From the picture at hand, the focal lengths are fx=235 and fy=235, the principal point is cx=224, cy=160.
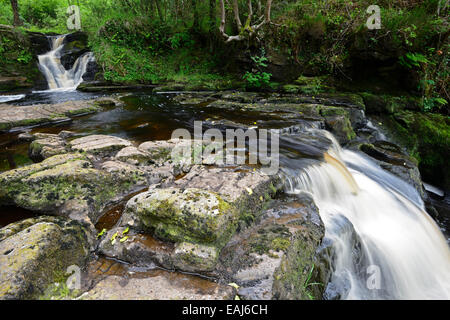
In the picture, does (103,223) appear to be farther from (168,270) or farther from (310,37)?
(310,37)

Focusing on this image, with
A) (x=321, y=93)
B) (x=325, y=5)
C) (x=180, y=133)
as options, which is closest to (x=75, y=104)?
(x=180, y=133)

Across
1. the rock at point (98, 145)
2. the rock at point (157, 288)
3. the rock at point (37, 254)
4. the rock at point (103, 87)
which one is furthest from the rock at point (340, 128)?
the rock at point (103, 87)

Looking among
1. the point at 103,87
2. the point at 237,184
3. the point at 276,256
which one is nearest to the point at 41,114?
the point at 103,87

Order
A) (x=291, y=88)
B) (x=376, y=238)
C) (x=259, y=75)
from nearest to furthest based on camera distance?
(x=376, y=238), (x=291, y=88), (x=259, y=75)

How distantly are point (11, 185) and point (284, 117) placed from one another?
549 centimetres

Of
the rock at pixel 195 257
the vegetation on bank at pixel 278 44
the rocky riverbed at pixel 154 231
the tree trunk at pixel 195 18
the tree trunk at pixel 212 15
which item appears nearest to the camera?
the rocky riverbed at pixel 154 231

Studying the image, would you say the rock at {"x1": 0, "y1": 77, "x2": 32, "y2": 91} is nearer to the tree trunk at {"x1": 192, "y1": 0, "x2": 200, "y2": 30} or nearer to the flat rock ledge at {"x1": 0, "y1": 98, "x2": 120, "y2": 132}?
the flat rock ledge at {"x1": 0, "y1": 98, "x2": 120, "y2": 132}

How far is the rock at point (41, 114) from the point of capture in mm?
5762

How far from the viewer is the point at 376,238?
325cm

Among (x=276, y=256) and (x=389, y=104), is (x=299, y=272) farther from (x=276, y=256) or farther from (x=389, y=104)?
(x=389, y=104)

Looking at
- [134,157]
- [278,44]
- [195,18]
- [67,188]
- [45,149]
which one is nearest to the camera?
[67,188]

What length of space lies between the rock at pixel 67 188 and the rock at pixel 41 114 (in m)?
3.88

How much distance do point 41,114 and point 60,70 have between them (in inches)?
330

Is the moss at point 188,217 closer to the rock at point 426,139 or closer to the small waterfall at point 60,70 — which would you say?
the rock at point 426,139
